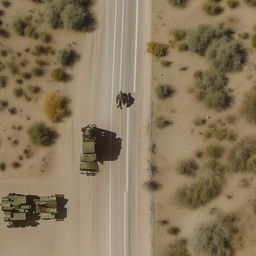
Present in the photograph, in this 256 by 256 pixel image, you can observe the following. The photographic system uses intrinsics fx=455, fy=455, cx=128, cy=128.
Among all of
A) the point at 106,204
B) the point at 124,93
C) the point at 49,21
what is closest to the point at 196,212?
the point at 106,204

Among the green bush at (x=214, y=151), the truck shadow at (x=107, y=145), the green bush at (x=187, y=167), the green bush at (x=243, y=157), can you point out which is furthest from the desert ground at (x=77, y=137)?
the green bush at (x=243, y=157)

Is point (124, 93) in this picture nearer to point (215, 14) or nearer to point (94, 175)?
point (94, 175)

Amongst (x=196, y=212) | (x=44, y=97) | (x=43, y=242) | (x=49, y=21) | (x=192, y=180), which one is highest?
(x=49, y=21)

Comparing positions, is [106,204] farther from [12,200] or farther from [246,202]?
[246,202]

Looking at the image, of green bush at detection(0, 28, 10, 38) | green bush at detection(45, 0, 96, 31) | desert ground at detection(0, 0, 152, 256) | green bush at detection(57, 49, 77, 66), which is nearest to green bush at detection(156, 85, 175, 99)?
desert ground at detection(0, 0, 152, 256)

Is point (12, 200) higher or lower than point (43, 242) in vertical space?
higher

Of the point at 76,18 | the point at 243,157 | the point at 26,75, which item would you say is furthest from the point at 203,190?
the point at 76,18

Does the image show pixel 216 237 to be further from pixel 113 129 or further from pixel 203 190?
pixel 113 129
